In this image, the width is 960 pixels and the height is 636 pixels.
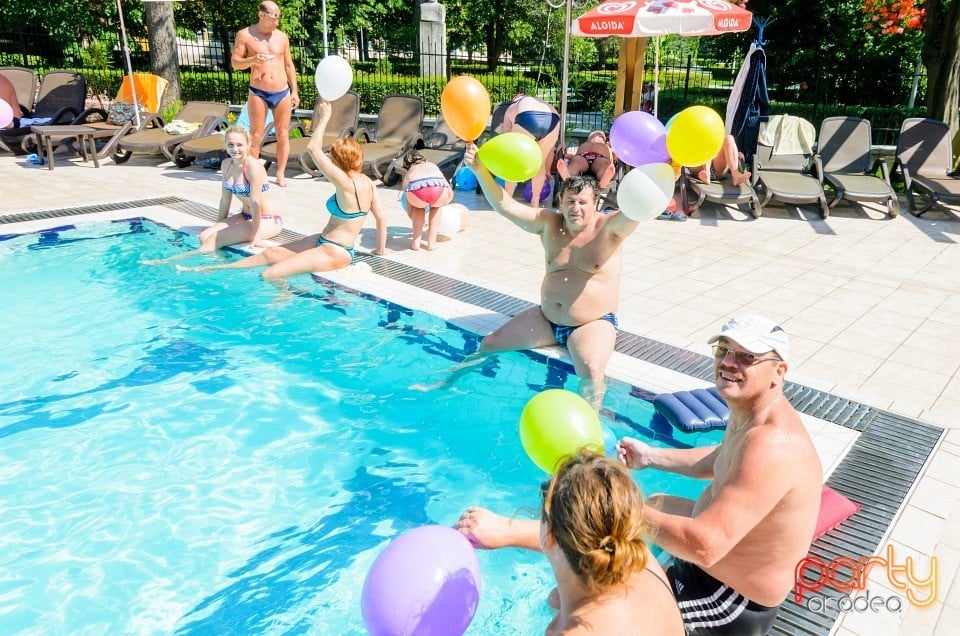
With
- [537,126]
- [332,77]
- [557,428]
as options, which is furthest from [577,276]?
[537,126]

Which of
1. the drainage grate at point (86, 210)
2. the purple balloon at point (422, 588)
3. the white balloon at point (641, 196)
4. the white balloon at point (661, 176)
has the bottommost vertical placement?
the drainage grate at point (86, 210)

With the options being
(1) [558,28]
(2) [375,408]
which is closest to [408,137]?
(2) [375,408]

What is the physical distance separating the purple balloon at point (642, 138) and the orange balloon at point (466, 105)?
891 mm

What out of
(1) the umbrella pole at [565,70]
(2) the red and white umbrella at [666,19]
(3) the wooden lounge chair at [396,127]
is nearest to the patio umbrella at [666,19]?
(2) the red and white umbrella at [666,19]

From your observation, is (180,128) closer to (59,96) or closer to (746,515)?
(59,96)

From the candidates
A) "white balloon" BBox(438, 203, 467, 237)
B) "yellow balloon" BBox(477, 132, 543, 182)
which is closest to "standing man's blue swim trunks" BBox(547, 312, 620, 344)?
"yellow balloon" BBox(477, 132, 543, 182)

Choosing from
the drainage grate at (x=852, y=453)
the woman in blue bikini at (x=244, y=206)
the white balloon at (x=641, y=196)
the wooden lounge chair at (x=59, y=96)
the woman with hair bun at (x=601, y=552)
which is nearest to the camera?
the woman with hair bun at (x=601, y=552)

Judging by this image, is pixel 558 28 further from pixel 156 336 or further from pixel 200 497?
pixel 200 497

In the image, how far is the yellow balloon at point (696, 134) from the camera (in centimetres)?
385

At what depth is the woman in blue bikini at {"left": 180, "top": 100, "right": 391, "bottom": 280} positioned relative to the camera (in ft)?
20.1

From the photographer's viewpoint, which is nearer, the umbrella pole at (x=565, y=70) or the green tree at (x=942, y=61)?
the umbrella pole at (x=565, y=70)

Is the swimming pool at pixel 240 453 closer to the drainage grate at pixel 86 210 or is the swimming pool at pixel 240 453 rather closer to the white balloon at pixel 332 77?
the white balloon at pixel 332 77

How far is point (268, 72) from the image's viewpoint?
952 cm

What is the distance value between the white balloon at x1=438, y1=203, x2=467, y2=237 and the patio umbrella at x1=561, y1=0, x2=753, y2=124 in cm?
292
